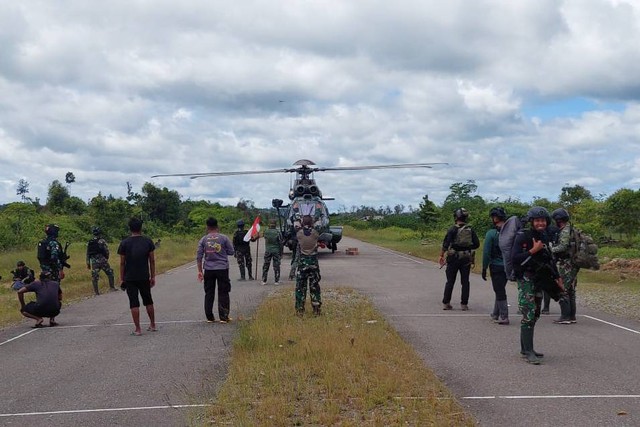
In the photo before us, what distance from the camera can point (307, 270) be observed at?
1156cm

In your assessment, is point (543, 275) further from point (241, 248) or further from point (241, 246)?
point (241, 248)

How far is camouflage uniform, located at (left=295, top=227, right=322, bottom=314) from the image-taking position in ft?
38.0

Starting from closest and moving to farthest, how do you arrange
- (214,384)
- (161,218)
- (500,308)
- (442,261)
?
(214,384), (500,308), (442,261), (161,218)

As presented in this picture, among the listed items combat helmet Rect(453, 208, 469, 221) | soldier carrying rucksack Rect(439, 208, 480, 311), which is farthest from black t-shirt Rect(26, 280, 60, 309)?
combat helmet Rect(453, 208, 469, 221)

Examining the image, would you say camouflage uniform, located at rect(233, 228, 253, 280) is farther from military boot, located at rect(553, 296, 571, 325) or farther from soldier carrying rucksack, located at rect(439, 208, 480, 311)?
military boot, located at rect(553, 296, 571, 325)

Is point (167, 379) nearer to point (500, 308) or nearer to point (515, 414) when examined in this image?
point (515, 414)

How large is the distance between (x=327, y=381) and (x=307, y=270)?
4.66 meters

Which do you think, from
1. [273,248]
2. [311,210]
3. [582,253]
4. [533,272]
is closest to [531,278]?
[533,272]

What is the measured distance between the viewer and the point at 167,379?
7.57 m

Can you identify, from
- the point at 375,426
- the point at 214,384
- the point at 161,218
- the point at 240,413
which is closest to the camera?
the point at 375,426

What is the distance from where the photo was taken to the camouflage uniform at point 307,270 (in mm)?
11570

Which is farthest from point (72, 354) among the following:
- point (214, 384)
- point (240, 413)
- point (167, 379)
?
point (240, 413)

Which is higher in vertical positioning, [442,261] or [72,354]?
[442,261]

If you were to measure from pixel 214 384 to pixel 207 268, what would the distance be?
4.56 metres
